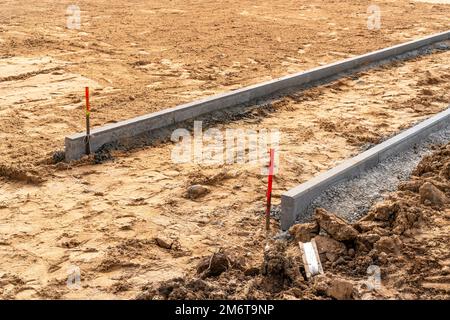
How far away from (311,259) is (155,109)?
13.8 ft

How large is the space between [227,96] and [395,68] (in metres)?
3.89

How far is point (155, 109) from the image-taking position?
26.9ft

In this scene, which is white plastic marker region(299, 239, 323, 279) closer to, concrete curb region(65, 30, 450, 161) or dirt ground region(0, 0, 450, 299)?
dirt ground region(0, 0, 450, 299)

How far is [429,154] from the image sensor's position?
6.79 metres

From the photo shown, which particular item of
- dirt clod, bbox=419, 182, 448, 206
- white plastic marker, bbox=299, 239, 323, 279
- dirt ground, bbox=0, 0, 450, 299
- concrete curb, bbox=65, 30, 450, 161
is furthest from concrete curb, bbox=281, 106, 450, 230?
concrete curb, bbox=65, 30, 450, 161

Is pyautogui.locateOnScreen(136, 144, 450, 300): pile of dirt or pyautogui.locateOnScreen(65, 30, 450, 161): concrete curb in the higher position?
pyautogui.locateOnScreen(65, 30, 450, 161): concrete curb

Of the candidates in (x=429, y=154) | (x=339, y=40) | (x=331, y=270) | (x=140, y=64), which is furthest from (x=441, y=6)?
(x=331, y=270)

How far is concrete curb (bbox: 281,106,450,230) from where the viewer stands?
5184 mm

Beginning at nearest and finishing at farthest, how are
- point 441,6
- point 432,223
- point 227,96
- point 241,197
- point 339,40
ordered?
point 432,223 < point 241,197 < point 227,96 < point 339,40 < point 441,6

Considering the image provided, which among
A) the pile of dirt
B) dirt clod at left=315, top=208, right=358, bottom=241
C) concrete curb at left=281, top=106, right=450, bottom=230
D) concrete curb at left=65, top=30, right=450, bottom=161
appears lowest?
the pile of dirt

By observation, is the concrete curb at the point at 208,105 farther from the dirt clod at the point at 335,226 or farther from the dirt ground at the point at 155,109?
the dirt clod at the point at 335,226

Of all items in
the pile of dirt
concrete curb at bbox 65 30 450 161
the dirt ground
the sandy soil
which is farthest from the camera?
the sandy soil

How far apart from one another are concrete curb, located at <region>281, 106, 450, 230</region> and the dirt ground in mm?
365
